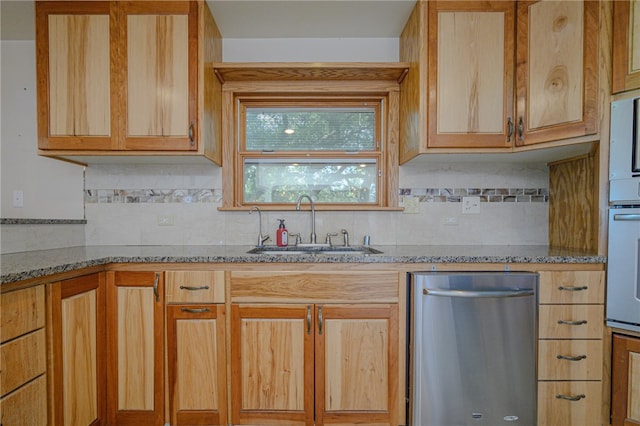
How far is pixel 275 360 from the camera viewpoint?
158 cm

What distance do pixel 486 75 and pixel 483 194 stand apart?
801mm

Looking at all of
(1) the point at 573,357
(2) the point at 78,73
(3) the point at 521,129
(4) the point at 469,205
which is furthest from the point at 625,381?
(2) the point at 78,73

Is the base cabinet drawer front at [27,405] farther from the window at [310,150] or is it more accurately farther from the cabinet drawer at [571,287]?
the cabinet drawer at [571,287]

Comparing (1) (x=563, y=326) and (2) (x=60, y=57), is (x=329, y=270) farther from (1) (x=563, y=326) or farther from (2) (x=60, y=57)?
(2) (x=60, y=57)

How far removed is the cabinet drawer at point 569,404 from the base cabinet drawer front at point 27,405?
Result: 2.21 m

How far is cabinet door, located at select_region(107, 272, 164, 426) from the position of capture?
1575 mm

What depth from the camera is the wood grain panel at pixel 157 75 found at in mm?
1738

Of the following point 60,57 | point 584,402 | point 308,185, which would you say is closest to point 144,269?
point 308,185

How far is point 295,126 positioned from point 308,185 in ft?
1.41

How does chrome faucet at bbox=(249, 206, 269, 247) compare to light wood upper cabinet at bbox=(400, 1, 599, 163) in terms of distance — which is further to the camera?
chrome faucet at bbox=(249, 206, 269, 247)

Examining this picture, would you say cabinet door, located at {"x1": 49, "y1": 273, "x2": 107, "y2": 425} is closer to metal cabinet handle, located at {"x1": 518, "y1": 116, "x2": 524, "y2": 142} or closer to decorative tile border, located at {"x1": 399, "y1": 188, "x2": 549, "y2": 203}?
decorative tile border, located at {"x1": 399, "y1": 188, "x2": 549, "y2": 203}

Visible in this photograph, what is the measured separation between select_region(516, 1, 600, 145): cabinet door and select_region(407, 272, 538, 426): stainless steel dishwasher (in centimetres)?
80

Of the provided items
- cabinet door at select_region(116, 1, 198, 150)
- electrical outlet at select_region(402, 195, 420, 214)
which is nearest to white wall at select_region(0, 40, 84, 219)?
cabinet door at select_region(116, 1, 198, 150)

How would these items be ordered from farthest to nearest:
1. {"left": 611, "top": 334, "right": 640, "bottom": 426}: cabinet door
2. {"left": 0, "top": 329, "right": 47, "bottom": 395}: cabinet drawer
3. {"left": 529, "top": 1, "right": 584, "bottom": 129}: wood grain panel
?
{"left": 529, "top": 1, "right": 584, "bottom": 129}: wood grain panel → {"left": 611, "top": 334, "right": 640, "bottom": 426}: cabinet door → {"left": 0, "top": 329, "right": 47, "bottom": 395}: cabinet drawer
